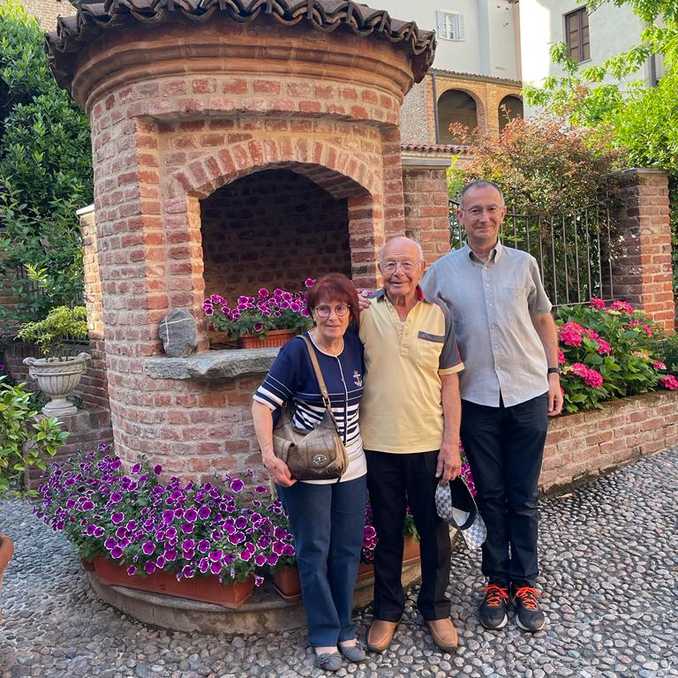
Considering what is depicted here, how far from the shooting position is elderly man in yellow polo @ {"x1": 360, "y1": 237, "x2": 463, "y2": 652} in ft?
9.45

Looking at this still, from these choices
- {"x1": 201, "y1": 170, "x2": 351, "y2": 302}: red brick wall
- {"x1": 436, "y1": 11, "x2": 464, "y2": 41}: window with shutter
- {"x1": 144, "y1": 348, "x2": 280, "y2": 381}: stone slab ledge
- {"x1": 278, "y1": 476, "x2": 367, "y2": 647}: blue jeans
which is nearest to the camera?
{"x1": 278, "y1": 476, "x2": 367, "y2": 647}: blue jeans

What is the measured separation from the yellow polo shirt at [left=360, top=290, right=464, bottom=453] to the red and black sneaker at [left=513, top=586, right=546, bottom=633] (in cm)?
94

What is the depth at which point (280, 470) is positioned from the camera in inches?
108

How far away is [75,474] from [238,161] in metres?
2.08

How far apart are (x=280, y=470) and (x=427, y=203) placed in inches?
116

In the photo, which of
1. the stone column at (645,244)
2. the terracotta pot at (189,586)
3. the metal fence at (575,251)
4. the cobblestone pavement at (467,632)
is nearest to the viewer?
the cobblestone pavement at (467,632)

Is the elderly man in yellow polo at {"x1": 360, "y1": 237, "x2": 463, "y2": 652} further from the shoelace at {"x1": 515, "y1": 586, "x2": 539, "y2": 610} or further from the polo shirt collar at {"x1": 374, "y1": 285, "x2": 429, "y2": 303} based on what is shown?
the shoelace at {"x1": 515, "y1": 586, "x2": 539, "y2": 610}

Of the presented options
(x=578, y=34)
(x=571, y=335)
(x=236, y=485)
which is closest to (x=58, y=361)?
(x=236, y=485)

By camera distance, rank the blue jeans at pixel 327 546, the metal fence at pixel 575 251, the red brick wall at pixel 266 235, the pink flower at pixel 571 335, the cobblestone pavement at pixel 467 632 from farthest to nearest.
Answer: the metal fence at pixel 575 251, the red brick wall at pixel 266 235, the pink flower at pixel 571 335, the cobblestone pavement at pixel 467 632, the blue jeans at pixel 327 546

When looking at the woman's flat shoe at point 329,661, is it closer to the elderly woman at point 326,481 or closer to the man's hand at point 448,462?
the elderly woman at point 326,481

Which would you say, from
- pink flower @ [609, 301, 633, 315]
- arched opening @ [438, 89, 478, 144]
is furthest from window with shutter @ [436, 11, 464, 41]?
pink flower @ [609, 301, 633, 315]

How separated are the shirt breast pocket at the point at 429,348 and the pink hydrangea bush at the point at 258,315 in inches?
52.6

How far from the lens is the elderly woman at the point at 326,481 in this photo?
2820mm

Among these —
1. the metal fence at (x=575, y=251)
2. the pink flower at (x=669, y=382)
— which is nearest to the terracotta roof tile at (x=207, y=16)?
the metal fence at (x=575, y=251)
